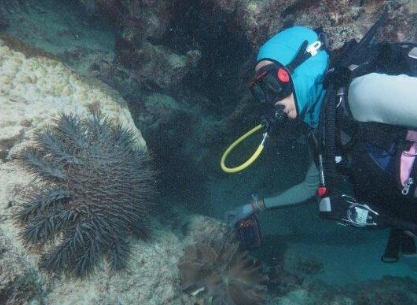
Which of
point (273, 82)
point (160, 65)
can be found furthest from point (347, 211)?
point (160, 65)

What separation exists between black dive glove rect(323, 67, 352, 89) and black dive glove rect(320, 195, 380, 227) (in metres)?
0.98

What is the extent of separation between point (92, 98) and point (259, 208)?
2884 millimetres

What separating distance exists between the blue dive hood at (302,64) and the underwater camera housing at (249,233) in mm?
1882

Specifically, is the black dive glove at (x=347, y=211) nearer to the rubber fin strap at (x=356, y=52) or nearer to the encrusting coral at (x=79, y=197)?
the rubber fin strap at (x=356, y=52)

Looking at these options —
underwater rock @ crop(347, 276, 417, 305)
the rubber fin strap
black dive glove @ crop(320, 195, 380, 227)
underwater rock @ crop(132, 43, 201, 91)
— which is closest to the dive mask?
the rubber fin strap

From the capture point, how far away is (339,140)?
2.68 meters

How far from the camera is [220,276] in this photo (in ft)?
13.3

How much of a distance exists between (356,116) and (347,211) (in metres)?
0.85

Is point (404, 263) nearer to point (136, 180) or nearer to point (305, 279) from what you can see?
point (305, 279)

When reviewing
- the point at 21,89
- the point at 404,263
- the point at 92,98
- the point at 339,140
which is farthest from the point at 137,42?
the point at 404,263

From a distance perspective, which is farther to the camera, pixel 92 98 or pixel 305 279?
pixel 305 279

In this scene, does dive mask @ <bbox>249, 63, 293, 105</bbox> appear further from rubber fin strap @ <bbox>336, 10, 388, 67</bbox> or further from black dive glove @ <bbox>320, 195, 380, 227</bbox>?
black dive glove @ <bbox>320, 195, 380, 227</bbox>

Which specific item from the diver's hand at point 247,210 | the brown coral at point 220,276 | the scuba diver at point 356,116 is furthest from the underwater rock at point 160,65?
the brown coral at point 220,276

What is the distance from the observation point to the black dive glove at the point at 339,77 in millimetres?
2762
